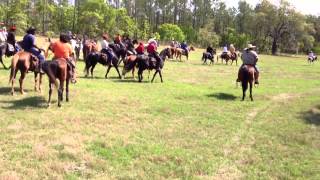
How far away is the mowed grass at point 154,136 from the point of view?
10.1 m

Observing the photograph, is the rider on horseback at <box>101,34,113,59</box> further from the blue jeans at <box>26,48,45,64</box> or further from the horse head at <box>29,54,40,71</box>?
the horse head at <box>29,54,40,71</box>

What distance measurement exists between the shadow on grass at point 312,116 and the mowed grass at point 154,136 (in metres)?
0.04

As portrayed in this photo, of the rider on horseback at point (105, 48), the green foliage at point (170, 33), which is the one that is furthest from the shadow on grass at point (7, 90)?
the green foliage at point (170, 33)

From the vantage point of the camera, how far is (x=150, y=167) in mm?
10219

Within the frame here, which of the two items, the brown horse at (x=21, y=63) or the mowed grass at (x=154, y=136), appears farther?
the brown horse at (x=21, y=63)

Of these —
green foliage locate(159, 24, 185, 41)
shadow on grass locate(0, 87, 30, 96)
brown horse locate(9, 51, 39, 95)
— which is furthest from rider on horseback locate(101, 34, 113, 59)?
green foliage locate(159, 24, 185, 41)

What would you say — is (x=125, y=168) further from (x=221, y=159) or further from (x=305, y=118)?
(x=305, y=118)

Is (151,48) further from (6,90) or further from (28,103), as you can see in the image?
(28,103)

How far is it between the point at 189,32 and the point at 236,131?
94678 mm

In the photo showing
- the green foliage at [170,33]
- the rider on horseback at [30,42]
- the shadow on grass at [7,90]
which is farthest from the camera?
the green foliage at [170,33]

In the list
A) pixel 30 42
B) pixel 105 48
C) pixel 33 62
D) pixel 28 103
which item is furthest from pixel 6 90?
pixel 105 48

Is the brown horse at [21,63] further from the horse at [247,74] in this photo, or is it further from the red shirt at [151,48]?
the horse at [247,74]

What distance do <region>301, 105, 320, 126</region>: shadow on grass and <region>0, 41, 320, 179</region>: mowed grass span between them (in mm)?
35

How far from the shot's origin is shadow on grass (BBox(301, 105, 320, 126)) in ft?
52.9
